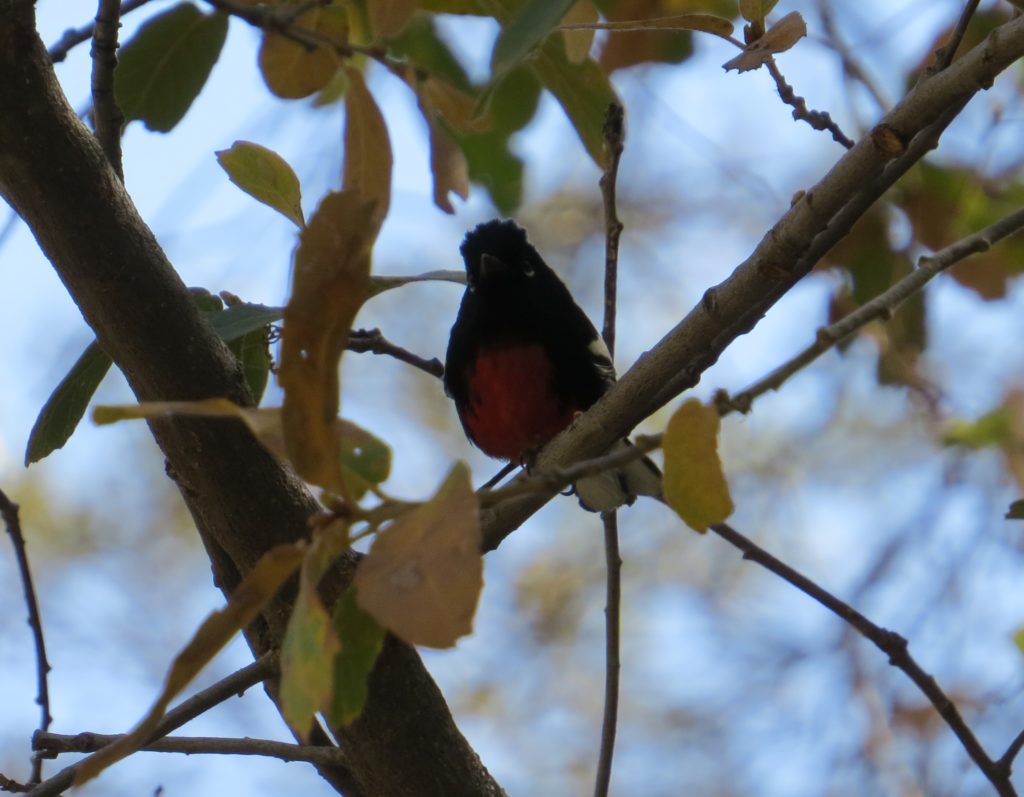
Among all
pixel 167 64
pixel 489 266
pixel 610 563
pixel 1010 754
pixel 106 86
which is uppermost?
pixel 489 266

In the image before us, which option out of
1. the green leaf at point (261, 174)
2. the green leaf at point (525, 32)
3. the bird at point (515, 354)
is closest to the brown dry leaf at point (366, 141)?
the green leaf at point (261, 174)

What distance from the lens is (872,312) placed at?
1452mm

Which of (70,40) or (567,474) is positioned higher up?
(70,40)

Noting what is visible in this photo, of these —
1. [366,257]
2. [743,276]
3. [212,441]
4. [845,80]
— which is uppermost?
[845,80]

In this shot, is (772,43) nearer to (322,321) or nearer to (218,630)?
(322,321)

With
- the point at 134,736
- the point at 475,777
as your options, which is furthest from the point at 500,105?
the point at 134,736

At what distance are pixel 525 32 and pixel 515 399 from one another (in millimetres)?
2414

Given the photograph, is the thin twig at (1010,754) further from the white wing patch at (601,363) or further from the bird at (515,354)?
the white wing patch at (601,363)

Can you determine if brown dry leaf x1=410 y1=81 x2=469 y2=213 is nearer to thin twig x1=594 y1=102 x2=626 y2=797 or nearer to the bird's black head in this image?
thin twig x1=594 y1=102 x2=626 y2=797

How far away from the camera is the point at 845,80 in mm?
3912

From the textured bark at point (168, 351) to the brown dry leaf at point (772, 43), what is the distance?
830 mm

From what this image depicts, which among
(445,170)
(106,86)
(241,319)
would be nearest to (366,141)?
(445,170)

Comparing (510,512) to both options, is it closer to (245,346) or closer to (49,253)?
(245,346)

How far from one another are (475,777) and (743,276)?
2.94 ft
